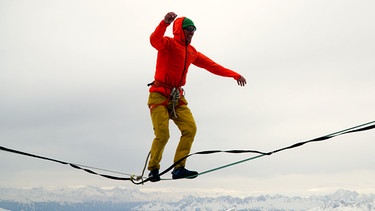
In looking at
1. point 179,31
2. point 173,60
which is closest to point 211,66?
point 173,60

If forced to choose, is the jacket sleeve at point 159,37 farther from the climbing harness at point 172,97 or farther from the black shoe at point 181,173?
the black shoe at point 181,173

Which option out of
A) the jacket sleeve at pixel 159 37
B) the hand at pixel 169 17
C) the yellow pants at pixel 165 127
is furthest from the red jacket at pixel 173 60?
the hand at pixel 169 17

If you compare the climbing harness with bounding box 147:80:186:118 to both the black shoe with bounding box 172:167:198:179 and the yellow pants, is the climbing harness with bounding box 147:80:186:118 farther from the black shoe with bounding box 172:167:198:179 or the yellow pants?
the black shoe with bounding box 172:167:198:179

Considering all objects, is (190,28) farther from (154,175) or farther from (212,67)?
(154,175)

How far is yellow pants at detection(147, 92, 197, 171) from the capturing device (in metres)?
9.25

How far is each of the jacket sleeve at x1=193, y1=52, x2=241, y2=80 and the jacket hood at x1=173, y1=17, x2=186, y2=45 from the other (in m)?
0.79

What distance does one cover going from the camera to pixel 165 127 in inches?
364

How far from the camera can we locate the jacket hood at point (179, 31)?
9086 mm

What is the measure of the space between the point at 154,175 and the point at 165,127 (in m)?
1.03

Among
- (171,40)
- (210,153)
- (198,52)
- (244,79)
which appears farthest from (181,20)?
(210,153)

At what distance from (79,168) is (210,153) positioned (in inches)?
117

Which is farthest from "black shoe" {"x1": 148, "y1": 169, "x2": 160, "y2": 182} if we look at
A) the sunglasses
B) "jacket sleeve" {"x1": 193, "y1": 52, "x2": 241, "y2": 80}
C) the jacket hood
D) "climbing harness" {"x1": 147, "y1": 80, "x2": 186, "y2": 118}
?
the sunglasses

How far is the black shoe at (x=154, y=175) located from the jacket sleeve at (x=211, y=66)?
8.21ft

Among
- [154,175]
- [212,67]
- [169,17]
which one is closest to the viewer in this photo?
[169,17]
